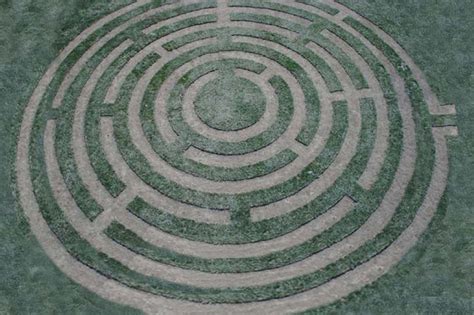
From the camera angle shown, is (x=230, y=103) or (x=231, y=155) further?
(x=230, y=103)

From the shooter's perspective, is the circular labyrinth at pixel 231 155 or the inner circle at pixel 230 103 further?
→ the inner circle at pixel 230 103

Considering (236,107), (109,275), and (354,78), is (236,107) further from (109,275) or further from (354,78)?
(109,275)

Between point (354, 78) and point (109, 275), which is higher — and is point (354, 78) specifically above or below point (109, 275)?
above

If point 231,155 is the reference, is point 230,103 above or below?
above

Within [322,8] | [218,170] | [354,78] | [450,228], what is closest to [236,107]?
[218,170]
